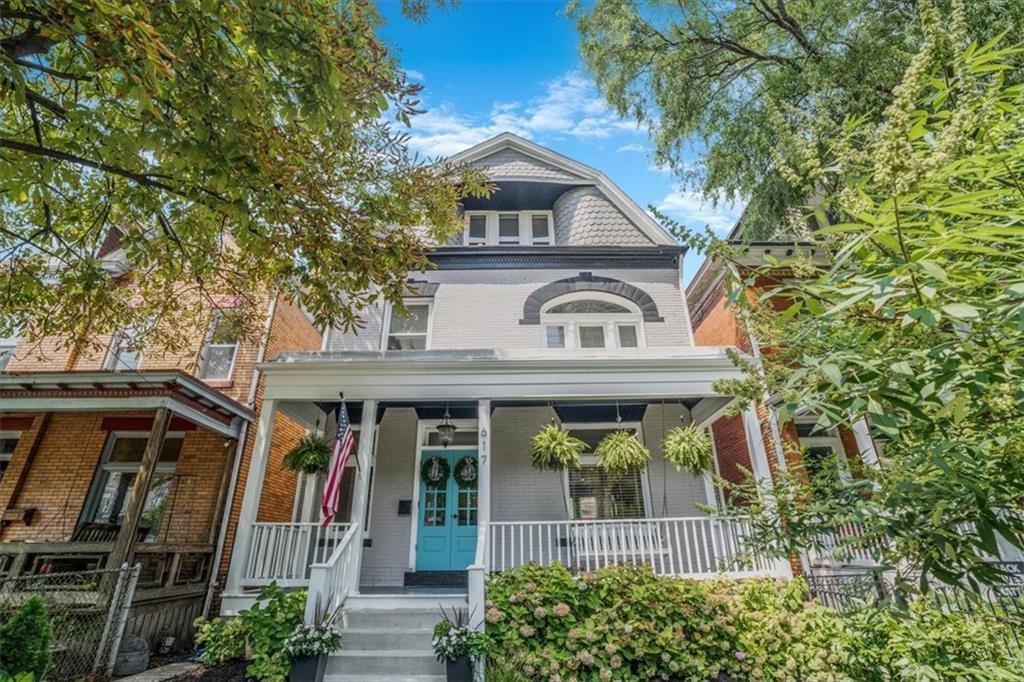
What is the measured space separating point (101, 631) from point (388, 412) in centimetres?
514

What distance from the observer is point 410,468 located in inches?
370

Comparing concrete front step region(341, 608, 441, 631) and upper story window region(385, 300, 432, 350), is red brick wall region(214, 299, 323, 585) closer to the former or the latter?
upper story window region(385, 300, 432, 350)

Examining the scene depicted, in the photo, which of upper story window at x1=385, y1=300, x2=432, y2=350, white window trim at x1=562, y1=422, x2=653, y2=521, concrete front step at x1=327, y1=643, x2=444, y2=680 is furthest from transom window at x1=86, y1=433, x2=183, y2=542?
white window trim at x1=562, y1=422, x2=653, y2=521

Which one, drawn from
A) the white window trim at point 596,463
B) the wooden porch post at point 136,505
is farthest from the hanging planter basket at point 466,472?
the wooden porch post at point 136,505

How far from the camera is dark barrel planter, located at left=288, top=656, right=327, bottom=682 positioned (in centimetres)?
516

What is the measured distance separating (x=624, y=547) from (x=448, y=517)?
3.40 meters

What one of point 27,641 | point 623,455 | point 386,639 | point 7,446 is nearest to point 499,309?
point 623,455

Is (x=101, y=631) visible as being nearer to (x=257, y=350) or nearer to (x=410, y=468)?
(x=410, y=468)

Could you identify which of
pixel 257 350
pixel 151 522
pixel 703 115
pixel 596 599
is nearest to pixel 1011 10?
pixel 703 115

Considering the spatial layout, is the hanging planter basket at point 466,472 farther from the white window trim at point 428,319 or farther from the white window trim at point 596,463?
the white window trim at point 428,319

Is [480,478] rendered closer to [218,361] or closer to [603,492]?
[603,492]

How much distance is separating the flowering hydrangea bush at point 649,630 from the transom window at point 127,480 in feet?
23.5

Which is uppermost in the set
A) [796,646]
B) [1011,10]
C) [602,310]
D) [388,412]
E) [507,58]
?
[507,58]

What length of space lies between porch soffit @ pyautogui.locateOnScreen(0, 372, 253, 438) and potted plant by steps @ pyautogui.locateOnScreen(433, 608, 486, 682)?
5.69m
